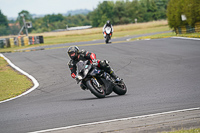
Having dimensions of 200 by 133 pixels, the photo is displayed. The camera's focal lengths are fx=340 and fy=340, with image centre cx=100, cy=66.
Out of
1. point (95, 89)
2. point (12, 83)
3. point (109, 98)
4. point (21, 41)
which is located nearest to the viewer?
point (95, 89)

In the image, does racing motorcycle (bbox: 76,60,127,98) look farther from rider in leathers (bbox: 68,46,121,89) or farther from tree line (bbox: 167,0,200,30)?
tree line (bbox: 167,0,200,30)

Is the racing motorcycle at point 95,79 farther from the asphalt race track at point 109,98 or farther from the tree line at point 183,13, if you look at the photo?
the tree line at point 183,13

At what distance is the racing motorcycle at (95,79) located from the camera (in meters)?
8.66

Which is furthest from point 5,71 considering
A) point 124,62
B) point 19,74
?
point 124,62

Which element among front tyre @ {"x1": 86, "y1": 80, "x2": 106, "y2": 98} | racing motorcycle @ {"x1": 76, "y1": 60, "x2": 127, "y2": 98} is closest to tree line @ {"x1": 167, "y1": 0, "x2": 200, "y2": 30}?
racing motorcycle @ {"x1": 76, "y1": 60, "x2": 127, "y2": 98}

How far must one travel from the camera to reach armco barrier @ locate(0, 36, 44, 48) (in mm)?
42594

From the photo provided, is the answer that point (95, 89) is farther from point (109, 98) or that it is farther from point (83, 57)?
point (83, 57)

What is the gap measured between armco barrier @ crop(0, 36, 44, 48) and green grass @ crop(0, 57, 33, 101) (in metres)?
25.3

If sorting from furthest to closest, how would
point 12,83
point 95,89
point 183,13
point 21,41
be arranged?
point 21,41 < point 183,13 < point 12,83 < point 95,89

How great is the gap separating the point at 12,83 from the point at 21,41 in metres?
29.9

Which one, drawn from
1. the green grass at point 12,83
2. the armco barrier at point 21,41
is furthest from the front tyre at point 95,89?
the armco barrier at point 21,41

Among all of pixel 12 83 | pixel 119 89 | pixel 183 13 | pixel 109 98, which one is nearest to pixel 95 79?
pixel 109 98

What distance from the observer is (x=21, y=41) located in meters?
42.9

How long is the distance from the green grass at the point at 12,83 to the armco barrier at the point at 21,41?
25317 millimetres
